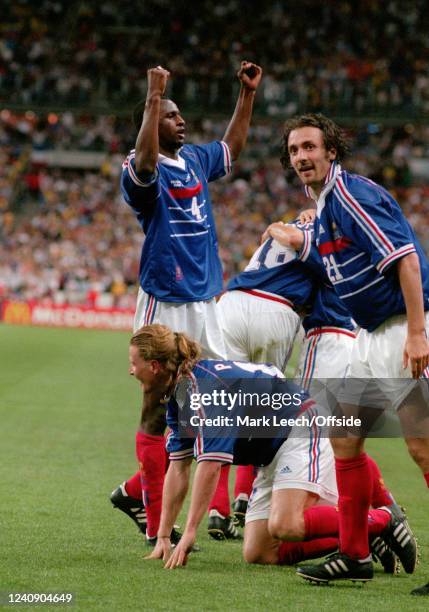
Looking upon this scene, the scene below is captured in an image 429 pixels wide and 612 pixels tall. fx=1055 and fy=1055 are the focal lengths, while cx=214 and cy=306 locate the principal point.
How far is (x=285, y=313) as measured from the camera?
20.1 feet

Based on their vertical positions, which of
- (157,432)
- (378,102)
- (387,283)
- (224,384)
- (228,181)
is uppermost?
(378,102)

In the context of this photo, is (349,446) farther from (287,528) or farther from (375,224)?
(375,224)

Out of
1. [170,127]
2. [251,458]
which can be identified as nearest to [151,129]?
[170,127]

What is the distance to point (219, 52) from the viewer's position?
1320 inches

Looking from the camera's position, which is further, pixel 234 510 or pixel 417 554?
pixel 234 510

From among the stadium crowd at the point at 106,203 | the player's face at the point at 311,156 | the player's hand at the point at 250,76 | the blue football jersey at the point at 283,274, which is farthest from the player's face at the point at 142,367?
the stadium crowd at the point at 106,203

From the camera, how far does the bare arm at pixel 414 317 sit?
4.27 metres

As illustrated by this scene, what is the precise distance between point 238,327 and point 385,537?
5.67ft

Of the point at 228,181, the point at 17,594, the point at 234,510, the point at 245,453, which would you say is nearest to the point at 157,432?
the point at 245,453

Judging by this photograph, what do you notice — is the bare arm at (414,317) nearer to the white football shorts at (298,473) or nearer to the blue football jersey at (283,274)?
the white football shorts at (298,473)

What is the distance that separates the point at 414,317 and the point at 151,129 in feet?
5.70

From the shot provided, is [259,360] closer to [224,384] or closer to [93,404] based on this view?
[224,384]

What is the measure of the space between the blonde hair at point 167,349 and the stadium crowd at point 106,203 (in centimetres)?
2206

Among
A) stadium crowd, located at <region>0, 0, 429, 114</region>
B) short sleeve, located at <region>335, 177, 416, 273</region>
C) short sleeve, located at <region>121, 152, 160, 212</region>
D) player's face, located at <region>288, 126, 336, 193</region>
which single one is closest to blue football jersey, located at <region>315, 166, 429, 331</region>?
short sleeve, located at <region>335, 177, 416, 273</region>
